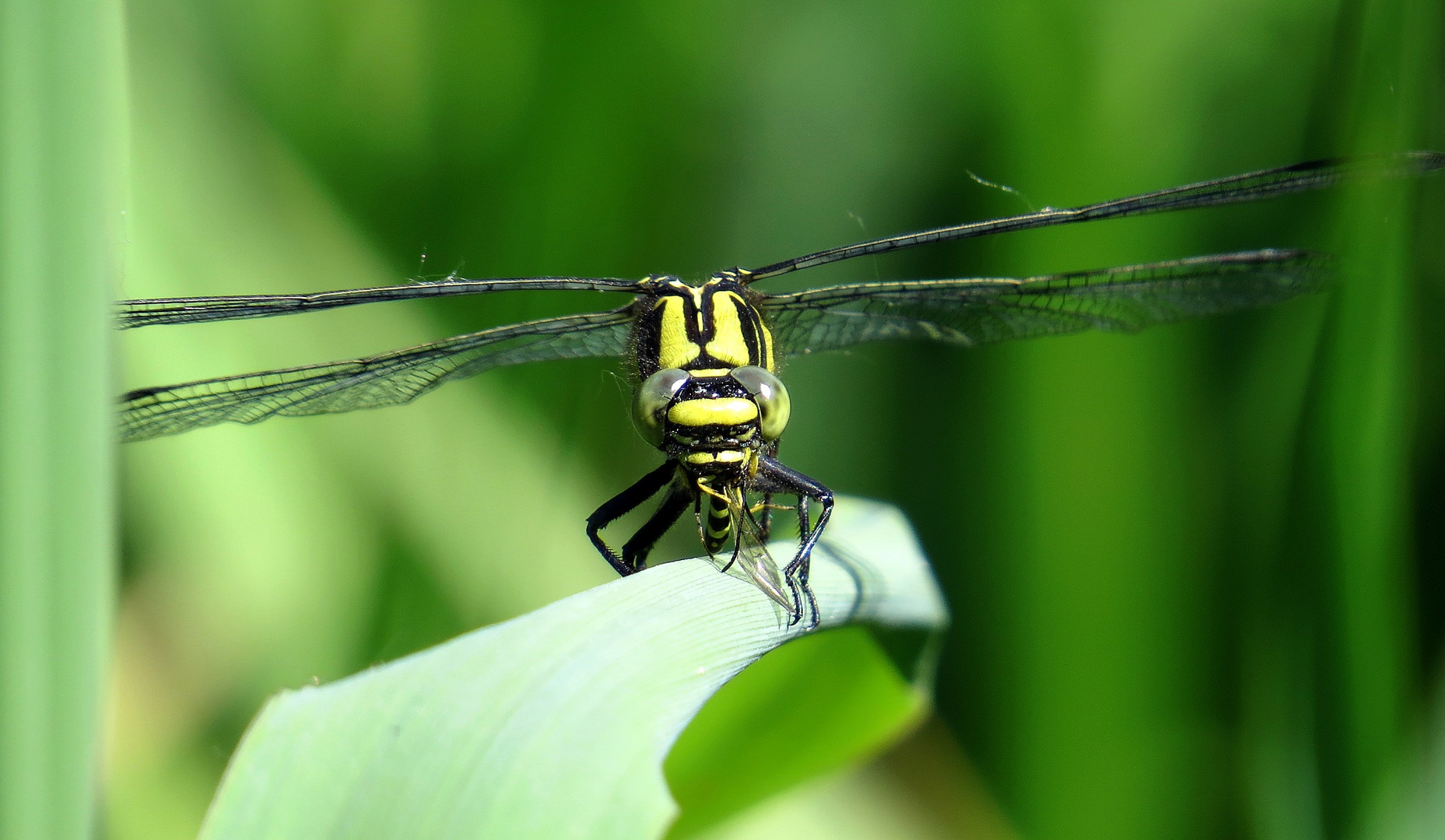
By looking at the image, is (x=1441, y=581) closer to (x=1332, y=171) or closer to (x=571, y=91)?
(x=1332, y=171)

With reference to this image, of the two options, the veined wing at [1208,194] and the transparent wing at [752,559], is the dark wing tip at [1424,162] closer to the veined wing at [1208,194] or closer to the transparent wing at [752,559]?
the veined wing at [1208,194]

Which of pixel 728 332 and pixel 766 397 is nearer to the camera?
pixel 766 397

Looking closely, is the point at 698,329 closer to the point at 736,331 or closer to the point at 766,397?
the point at 736,331

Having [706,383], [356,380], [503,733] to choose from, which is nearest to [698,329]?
[706,383]

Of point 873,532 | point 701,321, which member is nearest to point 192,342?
point 701,321

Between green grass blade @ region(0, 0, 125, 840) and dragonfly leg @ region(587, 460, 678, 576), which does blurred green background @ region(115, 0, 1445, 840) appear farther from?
green grass blade @ region(0, 0, 125, 840)
